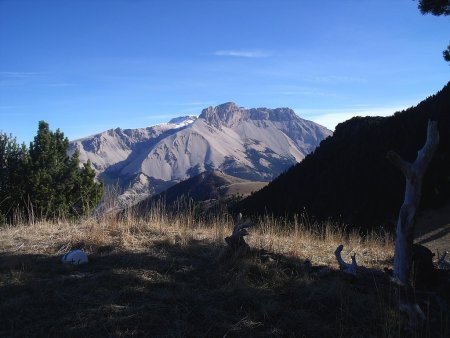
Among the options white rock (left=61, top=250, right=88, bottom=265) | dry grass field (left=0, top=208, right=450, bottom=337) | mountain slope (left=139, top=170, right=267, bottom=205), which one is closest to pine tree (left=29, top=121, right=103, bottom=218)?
dry grass field (left=0, top=208, right=450, bottom=337)

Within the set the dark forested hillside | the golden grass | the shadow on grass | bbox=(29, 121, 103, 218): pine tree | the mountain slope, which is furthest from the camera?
the mountain slope

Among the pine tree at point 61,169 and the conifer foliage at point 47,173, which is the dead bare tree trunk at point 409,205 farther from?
the pine tree at point 61,169

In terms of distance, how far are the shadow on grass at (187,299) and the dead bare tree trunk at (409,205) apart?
14.8 inches

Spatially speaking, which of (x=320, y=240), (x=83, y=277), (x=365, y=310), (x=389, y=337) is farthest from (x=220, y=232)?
(x=389, y=337)

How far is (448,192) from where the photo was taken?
4141 centimetres

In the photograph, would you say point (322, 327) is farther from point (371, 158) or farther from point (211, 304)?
point (371, 158)

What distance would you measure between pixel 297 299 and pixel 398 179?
5098 cm

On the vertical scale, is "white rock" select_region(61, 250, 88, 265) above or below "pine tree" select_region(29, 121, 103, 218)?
below

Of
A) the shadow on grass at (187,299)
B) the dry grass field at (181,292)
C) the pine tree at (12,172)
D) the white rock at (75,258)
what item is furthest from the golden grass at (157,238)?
the pine tree at (12,172)

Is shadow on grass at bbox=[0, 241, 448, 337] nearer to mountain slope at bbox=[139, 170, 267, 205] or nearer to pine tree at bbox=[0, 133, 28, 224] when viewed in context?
pine tree at bbox=[0, 133, 28, 224]

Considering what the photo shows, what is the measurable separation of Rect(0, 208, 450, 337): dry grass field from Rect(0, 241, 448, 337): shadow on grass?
1 centimetres

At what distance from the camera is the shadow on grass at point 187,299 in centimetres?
387

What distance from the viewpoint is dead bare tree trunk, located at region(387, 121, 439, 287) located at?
4.66 metres

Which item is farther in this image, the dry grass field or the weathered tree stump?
the weathered tree stump
